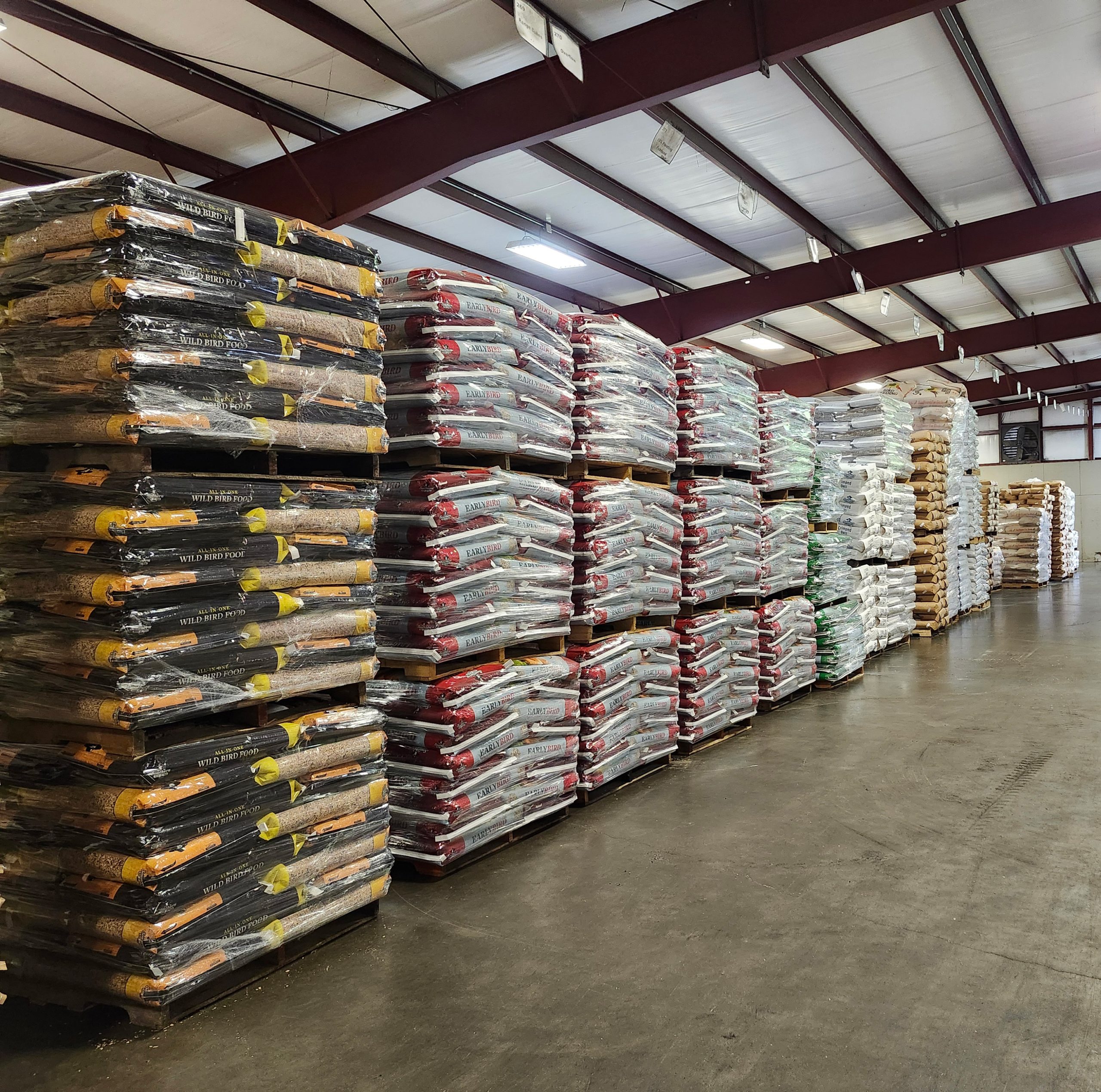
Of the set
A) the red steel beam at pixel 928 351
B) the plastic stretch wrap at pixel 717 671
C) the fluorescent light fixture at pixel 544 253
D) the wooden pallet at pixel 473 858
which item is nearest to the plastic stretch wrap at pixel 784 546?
the plastic stretch wrap at pixel 717 671


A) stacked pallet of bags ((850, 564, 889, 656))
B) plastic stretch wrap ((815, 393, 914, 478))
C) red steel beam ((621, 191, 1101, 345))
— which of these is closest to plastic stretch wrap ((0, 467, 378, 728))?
stacked pallet of bags ((850, 564, 889, 656))

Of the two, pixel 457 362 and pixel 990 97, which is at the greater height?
pixel 990 97

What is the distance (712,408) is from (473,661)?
3.02 m

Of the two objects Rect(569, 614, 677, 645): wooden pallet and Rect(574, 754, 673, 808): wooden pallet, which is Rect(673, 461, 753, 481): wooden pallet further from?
Rect(574, 754, 673, 808): wooden pallet

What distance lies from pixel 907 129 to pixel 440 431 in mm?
7438

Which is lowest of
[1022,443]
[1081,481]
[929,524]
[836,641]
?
[836,641]

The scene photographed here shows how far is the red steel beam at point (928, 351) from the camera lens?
1762 centimetres

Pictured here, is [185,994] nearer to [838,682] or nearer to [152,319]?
[152,319]

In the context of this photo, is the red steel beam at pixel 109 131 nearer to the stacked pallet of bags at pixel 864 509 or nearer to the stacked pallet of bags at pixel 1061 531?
the stacked pallet of bags at pixel 864 509

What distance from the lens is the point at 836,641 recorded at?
29.7ft

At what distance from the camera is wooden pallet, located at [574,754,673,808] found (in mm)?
5418

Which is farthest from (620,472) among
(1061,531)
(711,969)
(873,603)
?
(1061,531)

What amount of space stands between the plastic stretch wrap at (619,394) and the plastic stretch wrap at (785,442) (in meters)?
1.70

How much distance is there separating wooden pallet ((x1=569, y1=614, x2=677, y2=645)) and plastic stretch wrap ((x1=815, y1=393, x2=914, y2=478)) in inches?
196
